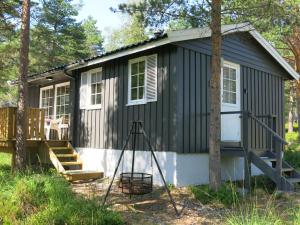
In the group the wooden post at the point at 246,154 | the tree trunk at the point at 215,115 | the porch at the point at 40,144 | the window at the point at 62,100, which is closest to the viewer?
the tree trunk at the point at 215,115

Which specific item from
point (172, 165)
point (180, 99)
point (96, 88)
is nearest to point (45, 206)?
point (172, 165)

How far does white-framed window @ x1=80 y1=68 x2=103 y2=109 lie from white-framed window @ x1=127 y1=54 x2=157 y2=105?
1.45 metres

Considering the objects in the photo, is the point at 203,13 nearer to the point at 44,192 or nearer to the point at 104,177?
the point at 44,192

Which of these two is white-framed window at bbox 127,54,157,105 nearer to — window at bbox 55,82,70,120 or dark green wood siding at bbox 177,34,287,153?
dark green wood siding at bbox 177,34,287,153

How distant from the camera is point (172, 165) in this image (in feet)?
28.1

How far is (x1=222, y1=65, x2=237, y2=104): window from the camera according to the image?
34.6 feet

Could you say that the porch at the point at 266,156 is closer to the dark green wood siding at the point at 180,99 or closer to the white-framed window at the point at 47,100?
the dark green wood siding at the point at 180,99

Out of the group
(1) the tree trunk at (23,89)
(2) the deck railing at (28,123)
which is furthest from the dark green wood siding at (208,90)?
(2) the deck railing at (28,123)

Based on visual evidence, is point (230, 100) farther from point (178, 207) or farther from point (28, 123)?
point (28, 123)

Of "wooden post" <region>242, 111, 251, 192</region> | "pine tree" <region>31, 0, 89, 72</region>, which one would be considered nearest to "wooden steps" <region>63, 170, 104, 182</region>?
"wooden post" <region>242, 111, 251, 192</region>

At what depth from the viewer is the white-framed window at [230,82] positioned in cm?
1053

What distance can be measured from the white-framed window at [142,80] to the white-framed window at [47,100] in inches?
190

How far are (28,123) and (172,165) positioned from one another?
4650mm

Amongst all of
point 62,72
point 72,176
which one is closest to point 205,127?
point 72,176
